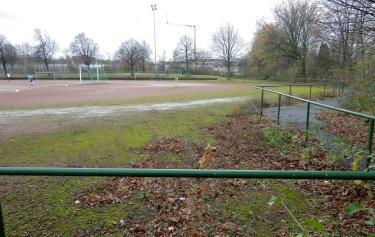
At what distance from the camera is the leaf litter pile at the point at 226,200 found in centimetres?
351

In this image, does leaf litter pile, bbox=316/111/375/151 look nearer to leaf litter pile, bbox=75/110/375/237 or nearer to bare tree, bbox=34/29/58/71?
leaf litter pile, bbox=75/110/375/237

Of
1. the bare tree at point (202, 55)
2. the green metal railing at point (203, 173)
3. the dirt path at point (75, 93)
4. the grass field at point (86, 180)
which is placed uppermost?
the bare tree at point (202, 55)

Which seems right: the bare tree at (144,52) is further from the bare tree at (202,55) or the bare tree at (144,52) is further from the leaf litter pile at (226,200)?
the leaf litter pile at (226,200)

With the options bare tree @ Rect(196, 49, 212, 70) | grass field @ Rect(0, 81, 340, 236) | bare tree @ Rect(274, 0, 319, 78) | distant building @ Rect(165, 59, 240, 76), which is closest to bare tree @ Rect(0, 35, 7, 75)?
distant building @ Rect(165, 59, 240, 76)

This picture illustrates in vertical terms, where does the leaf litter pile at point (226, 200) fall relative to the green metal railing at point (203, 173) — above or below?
below

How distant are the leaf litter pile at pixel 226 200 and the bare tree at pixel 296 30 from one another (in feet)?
126

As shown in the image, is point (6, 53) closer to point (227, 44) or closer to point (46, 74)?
point (46, 74)

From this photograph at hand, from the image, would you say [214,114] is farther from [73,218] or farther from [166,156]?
[73,218]

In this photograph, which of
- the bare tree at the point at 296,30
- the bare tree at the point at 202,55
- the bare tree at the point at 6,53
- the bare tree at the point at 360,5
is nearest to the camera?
the bare tree at the point at 360,5

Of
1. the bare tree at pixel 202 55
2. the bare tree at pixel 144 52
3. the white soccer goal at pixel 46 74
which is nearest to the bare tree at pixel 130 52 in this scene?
the bare tree at pixel 144 52

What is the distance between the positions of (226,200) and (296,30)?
42103 mm

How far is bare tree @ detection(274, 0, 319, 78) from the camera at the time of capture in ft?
129

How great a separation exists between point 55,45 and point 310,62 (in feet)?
224

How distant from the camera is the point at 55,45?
77.4 meters
